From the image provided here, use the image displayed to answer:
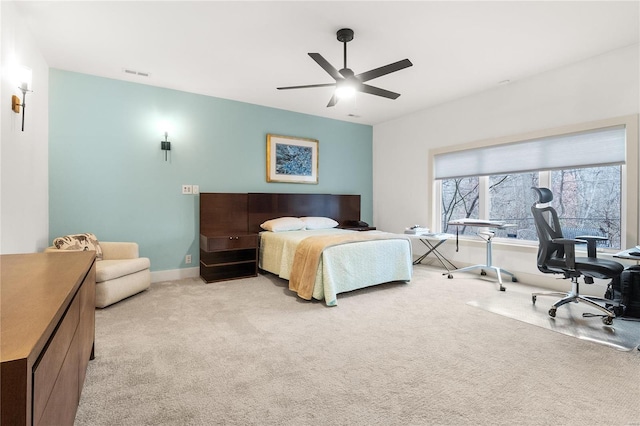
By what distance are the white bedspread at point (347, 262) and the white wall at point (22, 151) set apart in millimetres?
2443

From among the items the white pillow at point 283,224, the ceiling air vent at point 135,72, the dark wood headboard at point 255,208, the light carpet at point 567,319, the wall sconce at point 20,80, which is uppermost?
the ceiling air vent at point 135,72

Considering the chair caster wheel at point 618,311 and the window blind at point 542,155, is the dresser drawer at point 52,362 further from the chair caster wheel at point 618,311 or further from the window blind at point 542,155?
the window blind at point 542,155

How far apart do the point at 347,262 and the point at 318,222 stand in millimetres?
1607

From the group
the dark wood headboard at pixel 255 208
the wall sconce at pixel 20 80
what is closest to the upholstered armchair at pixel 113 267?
the dark wood headboard at pixel 255 208

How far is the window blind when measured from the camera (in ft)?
10.8

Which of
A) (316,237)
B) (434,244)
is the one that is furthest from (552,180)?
(316,237)

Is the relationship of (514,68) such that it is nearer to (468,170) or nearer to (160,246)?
(468,170)

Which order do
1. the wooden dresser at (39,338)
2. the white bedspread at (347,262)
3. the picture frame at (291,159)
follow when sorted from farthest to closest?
the picture frame at (291,159) → the white bedspread at (347,262) → the wooden dresser at (39,338)

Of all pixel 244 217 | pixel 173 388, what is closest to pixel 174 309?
pixel 173 388

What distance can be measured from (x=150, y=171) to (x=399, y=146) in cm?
408

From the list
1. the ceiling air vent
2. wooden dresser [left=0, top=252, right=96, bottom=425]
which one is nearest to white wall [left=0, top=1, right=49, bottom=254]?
the ceiling air vent

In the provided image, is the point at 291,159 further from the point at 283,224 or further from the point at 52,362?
the point at 52,362

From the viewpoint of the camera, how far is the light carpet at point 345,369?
151 centimetres

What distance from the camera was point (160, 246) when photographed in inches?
161
